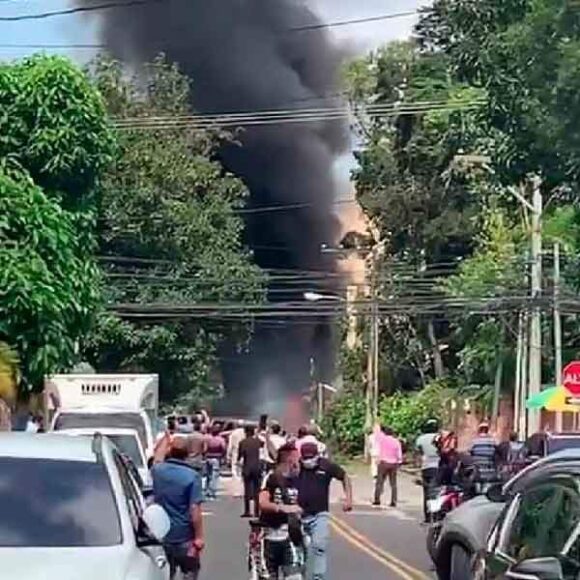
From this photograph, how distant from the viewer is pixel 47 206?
1196 inches

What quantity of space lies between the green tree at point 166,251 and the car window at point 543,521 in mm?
44202

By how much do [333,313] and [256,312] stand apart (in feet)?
24.6

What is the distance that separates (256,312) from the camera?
5794 centimetres

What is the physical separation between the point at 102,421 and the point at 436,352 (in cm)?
3092

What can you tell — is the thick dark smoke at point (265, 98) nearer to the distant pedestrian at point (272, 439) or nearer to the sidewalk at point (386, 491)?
the sidewalk at point (386, 491)

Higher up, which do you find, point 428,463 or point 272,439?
point 272,439

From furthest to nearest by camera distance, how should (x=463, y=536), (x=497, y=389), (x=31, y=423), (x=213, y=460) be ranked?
(x=497, y=389) → (x=213, y=460) → (x=31, y=423) → (x=463, y=536)

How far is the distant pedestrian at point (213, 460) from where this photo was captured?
3696 cm

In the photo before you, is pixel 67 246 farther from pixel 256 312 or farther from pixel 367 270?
pixel 367 270

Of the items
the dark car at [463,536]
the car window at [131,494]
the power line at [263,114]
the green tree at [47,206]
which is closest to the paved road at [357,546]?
the green tree at [47,206]

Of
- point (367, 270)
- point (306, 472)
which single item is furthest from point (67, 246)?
point (367, 270)

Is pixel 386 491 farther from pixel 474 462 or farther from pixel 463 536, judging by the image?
pixel 463 536

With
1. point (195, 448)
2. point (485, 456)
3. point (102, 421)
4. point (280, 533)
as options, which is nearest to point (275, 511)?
point (280, 533)

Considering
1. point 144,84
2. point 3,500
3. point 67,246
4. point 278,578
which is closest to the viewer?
point 3,500
